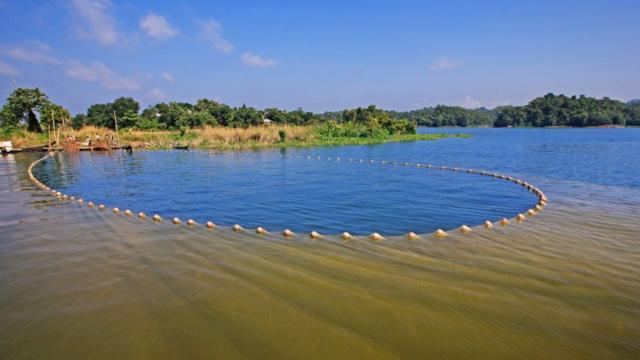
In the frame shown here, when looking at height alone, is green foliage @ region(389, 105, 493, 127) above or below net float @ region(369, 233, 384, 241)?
above

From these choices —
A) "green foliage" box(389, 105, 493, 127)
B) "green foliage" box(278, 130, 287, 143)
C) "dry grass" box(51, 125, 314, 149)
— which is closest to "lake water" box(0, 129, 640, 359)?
"dry grass" box(51, 125, 314, 149)

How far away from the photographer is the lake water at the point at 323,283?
4.49 meters

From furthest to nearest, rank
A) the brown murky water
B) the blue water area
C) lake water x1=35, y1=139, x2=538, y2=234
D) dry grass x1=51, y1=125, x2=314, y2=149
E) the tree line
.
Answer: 1. the tree line
2. dry grass x1=51, y1=125, x2=314, y2=149
3. the blue water area
4. lake water x1=35, y1=139, x2=538, y2=234
5. the brown murky water

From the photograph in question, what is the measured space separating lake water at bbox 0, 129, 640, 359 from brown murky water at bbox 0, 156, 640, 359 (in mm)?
26

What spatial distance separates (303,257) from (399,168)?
1686cm

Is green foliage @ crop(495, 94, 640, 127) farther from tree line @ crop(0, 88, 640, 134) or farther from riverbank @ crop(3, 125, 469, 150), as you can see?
riverbank @ crop(3, 125, 469, 150)

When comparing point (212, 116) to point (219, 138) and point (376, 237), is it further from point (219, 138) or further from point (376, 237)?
point (376, 237)

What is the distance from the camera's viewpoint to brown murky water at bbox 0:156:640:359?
4441mm

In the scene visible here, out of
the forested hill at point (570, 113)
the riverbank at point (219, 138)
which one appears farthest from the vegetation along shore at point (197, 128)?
the forested hill at point (570, 113)

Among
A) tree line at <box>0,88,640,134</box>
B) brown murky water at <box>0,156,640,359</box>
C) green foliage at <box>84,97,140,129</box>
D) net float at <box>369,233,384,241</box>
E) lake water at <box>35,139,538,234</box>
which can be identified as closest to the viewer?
brown murky water at <box>0,156,640,359</box>

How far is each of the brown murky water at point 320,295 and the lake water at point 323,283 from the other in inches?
1.0

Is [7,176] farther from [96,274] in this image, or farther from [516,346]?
[516,346]

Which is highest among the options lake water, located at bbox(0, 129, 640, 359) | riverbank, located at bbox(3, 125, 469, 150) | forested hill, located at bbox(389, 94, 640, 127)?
forested hill, located at bbox(389, 94, 640, 127)

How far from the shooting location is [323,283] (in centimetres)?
612
